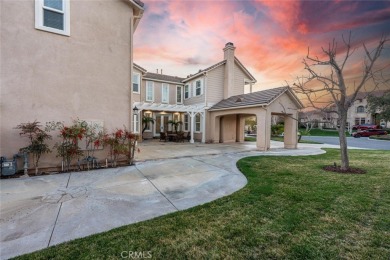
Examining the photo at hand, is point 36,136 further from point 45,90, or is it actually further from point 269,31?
point 269,31

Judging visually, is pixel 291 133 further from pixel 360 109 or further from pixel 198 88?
pixel 360 109

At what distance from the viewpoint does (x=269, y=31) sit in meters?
11.8

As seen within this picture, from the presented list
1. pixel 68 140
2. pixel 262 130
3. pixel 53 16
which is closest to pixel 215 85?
pixel 262 130

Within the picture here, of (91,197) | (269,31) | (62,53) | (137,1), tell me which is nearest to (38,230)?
(91,197)

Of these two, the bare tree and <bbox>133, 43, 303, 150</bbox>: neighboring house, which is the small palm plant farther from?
the bare tree

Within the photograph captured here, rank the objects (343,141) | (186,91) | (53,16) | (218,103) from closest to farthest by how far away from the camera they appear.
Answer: (53,16), (343,141), (218,103), (186,91)

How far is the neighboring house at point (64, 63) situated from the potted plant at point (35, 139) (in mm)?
207

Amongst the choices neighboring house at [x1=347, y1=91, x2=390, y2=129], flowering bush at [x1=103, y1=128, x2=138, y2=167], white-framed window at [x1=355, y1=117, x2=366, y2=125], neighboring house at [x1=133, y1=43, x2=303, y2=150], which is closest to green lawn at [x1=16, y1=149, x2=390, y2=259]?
flowering bush at [x1=103, y1=128, x2=138, y2=167]

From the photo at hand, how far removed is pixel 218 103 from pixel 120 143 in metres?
10.7

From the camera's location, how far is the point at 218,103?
16.3 meters

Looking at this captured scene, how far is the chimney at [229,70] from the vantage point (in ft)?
53.0

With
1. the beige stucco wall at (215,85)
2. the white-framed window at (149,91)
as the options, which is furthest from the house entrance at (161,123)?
the beige stucco wall at (215,85)

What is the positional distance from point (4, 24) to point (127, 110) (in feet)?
14.9

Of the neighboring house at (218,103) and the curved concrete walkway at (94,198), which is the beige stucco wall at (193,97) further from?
the curved concrete walkway at (94,198)
